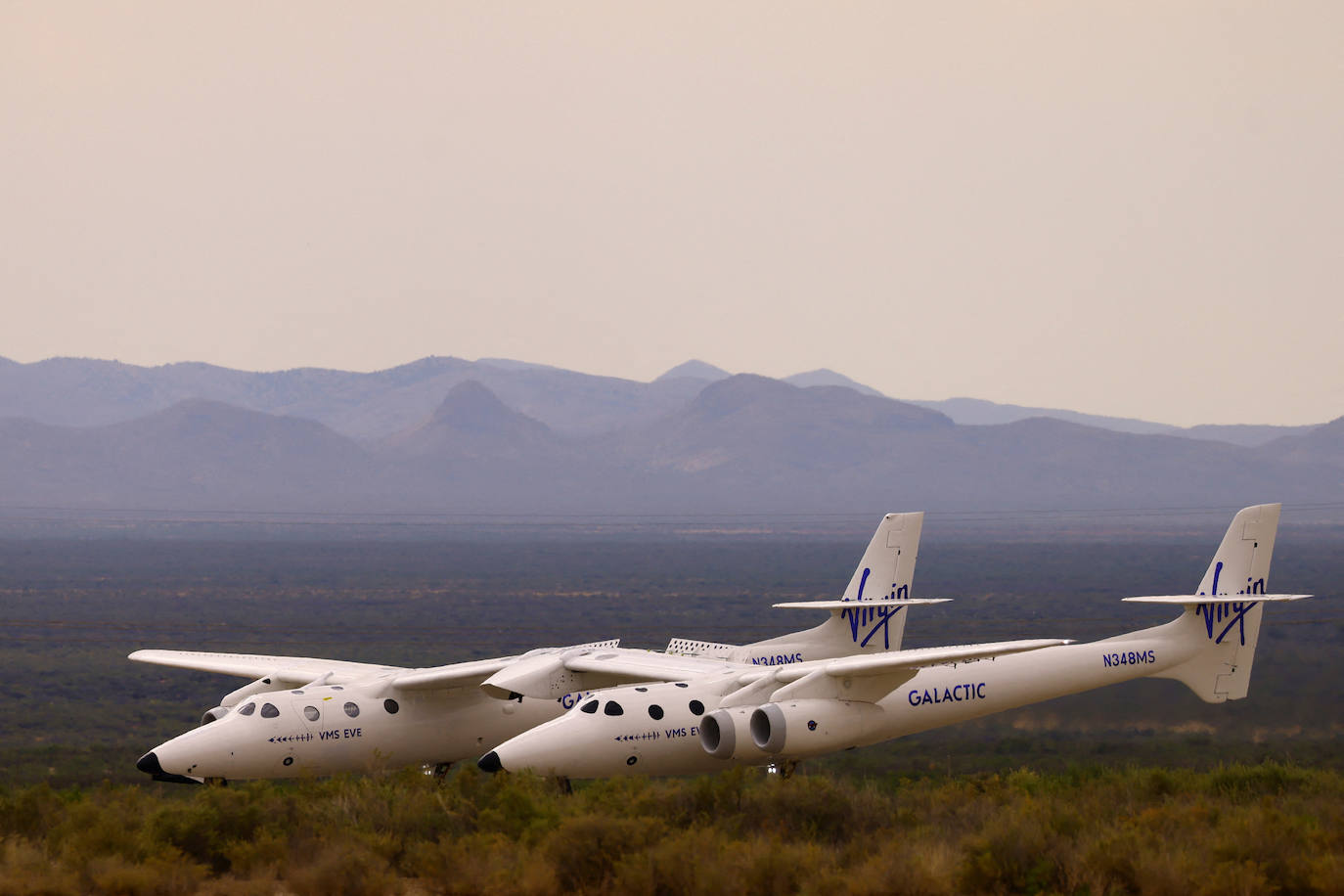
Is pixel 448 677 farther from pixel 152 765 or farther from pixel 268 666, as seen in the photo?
pixel 268 666

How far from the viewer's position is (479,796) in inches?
813

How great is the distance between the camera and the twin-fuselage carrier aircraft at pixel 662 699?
23719 mm

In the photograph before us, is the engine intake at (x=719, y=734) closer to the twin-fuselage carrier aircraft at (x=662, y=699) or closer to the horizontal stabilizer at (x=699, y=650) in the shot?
the twin-fuselage carrier aircraft at (x=662, y=699)

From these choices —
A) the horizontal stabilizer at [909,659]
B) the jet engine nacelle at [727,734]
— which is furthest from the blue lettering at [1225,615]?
the jet engine nacelle at [727,734]

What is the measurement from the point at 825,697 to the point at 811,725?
2.93ft

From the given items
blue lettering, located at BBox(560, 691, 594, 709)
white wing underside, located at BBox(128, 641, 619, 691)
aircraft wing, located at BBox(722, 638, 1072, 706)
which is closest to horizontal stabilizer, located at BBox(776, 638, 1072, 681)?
aircraft wing, located at BBox(722, 638, 1072, 706)

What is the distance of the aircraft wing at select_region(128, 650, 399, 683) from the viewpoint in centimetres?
2877

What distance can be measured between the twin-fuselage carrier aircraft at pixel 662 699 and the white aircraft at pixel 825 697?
0.09ft

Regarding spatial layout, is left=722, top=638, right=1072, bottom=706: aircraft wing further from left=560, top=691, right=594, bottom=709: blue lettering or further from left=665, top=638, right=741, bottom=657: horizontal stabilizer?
left=665, top=638, right=741, bottom=657: horizontal stabilizer

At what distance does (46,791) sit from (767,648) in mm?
15916

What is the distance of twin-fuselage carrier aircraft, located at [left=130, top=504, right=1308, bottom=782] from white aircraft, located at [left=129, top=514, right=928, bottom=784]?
0.10ft

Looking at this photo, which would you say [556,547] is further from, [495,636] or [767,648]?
[767,648]

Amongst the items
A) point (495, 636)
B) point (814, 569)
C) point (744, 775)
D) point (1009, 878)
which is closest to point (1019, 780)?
point (744, 775)

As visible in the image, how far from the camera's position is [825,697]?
2531 cm
